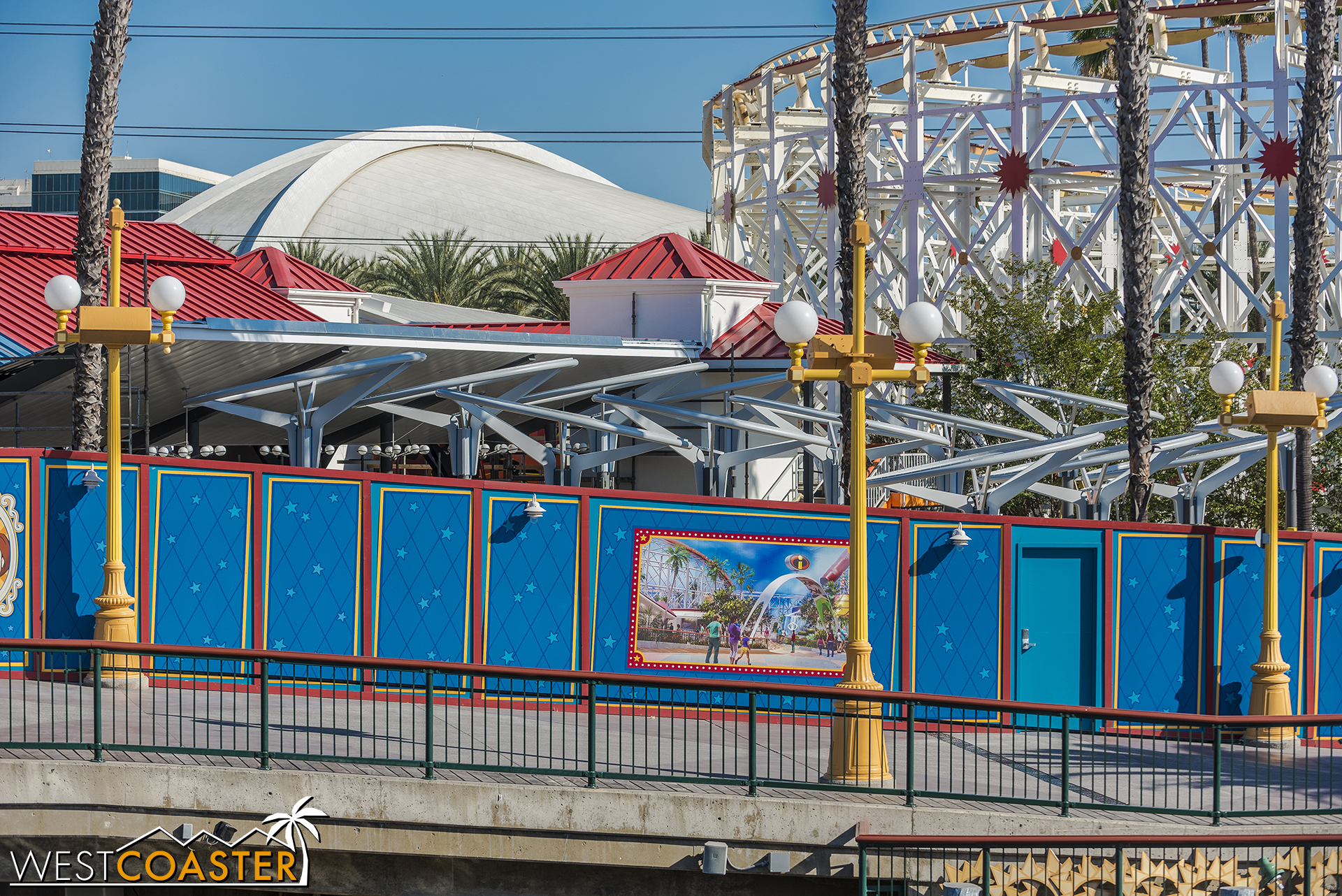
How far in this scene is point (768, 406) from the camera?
23.1m

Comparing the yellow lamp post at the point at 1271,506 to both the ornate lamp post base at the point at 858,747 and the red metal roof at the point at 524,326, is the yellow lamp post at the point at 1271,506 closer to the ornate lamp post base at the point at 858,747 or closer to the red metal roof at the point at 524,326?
the ornate lamp post base at the point at 858,747

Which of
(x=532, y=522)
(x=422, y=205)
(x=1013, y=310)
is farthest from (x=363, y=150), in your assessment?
(x=532, y=522)

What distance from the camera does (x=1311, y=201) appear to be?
23.1 meters

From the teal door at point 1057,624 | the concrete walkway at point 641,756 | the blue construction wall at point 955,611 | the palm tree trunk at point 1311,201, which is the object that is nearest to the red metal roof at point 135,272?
the concrete walkway at point 641,756

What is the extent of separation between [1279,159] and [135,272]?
23.9 meters

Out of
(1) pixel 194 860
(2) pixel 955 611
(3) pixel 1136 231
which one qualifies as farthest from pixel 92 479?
Answer: (3) pixel 1136 231

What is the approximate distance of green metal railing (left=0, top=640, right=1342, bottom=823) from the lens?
39.5 ft

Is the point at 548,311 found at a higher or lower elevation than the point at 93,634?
higher

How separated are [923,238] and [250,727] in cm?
2826

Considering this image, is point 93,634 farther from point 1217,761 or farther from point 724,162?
point 724,162

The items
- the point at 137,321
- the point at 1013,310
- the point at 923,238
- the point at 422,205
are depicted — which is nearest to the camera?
the point at 137,321

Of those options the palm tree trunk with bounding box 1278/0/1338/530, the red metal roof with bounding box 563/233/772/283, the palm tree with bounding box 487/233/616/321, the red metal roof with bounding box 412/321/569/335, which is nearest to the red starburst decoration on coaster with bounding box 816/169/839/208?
the red metal roof with bounding box 412/321/569/335

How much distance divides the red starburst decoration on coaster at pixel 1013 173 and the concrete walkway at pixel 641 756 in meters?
22.8

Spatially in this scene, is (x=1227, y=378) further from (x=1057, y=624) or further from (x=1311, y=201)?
(x=1311, y=201)
